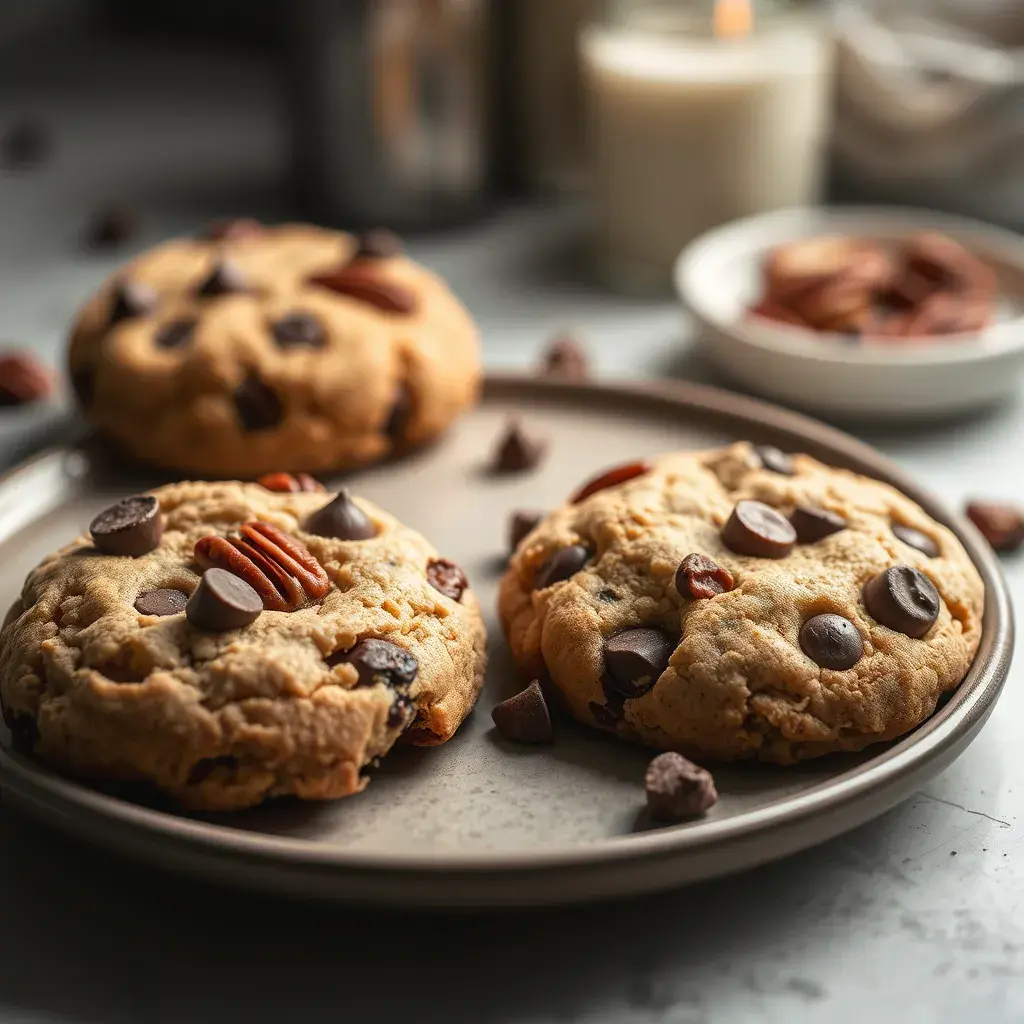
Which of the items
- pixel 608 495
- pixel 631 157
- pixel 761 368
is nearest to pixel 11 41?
pixel 631 157

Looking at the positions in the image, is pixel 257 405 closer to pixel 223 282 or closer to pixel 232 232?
pixel 223 282

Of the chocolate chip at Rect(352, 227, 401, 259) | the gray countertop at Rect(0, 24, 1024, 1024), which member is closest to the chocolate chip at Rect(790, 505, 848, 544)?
the gray countertop at Rect(0, 24, 1024, 1024)

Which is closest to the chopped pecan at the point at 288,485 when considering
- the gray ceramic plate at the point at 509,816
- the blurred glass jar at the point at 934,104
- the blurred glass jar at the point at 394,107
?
the gray ceramic plate at the point at 509,816

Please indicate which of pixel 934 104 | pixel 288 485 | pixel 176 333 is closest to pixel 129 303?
pixel 176 333

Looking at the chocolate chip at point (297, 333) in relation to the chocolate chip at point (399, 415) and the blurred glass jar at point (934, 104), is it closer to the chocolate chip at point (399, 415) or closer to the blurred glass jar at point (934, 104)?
the chocolate chip at point (399, 415)

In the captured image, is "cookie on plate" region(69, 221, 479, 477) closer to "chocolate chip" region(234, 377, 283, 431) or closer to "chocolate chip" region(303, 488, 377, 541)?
"chocolate chip" region(234, 377, 283, 431)
